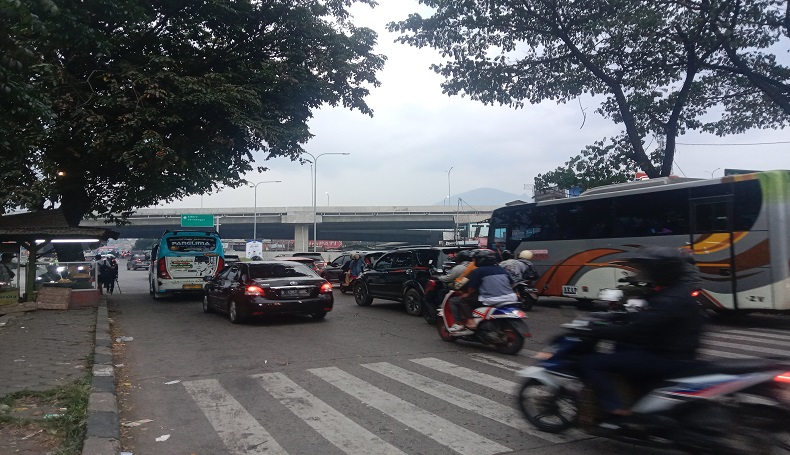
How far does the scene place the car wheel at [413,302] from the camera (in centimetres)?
1415

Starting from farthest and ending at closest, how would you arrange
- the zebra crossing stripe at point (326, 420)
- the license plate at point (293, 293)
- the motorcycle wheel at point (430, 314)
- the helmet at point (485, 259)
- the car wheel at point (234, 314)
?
the car wheel at point (234, 314) < the license plate at point (293, 293) < the motorcycle wheel at point (430, 314) < the helmet at point (485, 259) < the zebra crossing stripe at point (326, 420)

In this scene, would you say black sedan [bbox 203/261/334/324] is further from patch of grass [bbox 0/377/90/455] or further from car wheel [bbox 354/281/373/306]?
patch of grass [bbox 0/377/90/455]

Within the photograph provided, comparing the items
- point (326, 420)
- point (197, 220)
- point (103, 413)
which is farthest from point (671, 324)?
point (197, 220)

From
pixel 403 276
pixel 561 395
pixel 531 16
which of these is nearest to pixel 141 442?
pixel 561 395

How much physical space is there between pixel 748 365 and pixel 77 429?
548 centimetres

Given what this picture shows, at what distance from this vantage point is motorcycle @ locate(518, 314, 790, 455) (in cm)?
381

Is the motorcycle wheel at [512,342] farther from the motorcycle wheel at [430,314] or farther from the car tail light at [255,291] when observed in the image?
the car tail light at [255,291]

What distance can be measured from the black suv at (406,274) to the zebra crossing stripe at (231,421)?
7309mm

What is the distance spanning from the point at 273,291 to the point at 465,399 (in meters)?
6.93

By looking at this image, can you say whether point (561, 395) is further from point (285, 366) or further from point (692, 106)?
point (692, 106)

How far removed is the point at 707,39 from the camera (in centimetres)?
1792

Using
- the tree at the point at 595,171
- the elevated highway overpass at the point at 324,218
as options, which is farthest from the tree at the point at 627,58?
the elevated highway overpass at the point at 324,218

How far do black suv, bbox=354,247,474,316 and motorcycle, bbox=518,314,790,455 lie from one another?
9.02 m

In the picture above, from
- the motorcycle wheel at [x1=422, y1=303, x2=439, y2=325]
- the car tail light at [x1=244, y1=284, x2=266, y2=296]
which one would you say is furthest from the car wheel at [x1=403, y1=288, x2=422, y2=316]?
the car tail light at [x1=244, y1=284, x2=266, y2=296]
